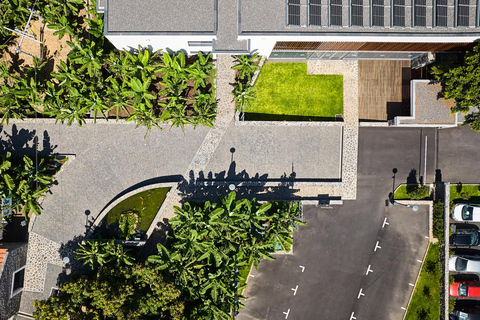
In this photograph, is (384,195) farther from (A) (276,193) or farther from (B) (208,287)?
(B) (208,287)

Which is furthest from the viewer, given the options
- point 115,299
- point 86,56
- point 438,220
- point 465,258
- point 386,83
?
point 465,258

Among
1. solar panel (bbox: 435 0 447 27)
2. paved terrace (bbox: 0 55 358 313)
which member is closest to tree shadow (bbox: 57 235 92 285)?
paved terrace (bbox: 0 55 358 313)

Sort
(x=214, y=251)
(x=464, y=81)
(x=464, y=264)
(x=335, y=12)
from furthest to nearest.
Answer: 1. (x=464, y=264)
2. (x=214, y=251)
3. (x=464, y=81)
4. (x=335, y=12)

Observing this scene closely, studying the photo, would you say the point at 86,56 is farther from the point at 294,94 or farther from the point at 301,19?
the point at 294,94

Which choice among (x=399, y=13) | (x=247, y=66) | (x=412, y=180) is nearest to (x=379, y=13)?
(x=399, y=13)

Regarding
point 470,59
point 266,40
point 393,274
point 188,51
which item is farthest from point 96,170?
point 470,59

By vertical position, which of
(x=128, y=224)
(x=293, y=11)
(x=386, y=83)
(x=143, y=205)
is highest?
(x=293, y=11)
